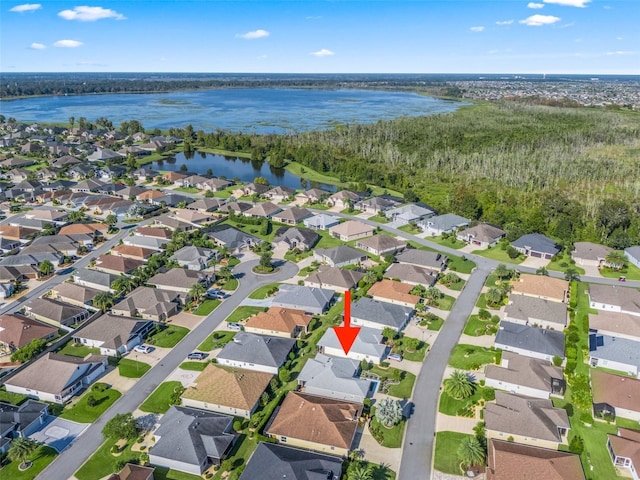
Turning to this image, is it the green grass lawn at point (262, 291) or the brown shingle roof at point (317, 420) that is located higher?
the green grass lawn at point (262, 291)

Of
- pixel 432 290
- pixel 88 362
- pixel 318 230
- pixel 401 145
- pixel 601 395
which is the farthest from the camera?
pixel 401 145

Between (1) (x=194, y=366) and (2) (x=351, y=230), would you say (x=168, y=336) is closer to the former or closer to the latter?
(1) (x=194, y=366)

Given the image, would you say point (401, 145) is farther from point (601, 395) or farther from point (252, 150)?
point (601, 395)

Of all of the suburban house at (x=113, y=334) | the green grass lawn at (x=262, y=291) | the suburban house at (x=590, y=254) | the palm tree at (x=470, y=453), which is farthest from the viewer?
the suburban house at (x=590, y=254)

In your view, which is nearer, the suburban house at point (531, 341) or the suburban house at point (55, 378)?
the suburban house at point (55, 378)

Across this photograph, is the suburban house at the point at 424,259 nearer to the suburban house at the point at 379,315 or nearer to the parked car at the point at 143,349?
the suburban house at the point at 379,315

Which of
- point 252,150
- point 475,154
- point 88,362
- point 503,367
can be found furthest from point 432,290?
point 252,150

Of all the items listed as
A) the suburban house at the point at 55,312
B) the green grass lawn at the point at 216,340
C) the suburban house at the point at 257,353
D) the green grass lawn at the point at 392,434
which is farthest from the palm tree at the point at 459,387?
the suburban house at the point at 55,312
